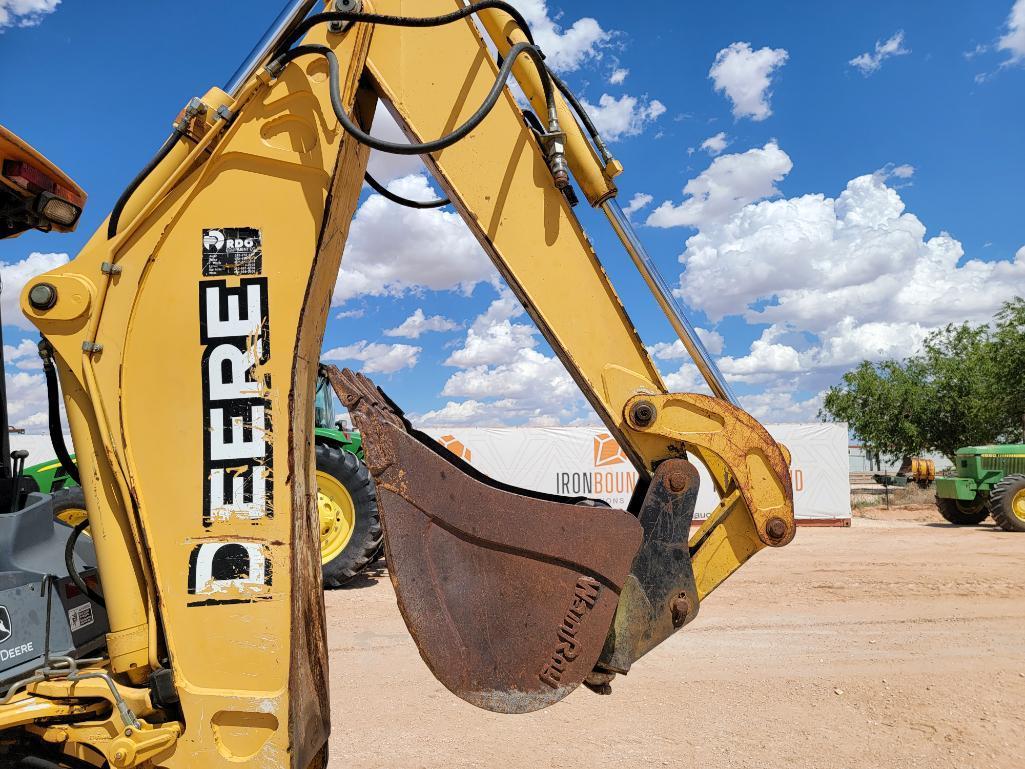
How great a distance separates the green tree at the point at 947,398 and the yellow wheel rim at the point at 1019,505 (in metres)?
15.7

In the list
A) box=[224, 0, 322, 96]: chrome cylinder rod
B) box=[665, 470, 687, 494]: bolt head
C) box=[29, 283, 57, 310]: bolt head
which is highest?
box=[224, 0, 322, 96]: chrome cylinder rod

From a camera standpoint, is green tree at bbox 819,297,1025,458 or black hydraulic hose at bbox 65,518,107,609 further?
green tree at bbox 819,297,1025,458

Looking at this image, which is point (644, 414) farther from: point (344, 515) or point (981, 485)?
point (981, 485)

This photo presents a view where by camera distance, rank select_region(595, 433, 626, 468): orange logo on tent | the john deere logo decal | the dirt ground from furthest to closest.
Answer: select_region(595, 433, 626, 468): orange logo on tent
the dirt ground
the john deere logo decal

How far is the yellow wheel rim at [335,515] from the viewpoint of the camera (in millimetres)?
8000

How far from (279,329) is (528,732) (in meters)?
3.12

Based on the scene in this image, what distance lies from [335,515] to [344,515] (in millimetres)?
96

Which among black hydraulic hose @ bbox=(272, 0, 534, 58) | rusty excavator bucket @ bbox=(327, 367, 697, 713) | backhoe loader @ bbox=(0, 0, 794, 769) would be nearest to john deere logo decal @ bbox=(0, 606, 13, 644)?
backhoe loader @ bbox=(0, 0, 794, 769)

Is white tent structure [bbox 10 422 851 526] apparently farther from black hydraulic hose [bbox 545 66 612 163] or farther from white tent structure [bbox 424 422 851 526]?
black hydraulic hose [bbox 545 66 612 163]

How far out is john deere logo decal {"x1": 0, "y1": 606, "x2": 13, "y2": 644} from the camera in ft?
7.95

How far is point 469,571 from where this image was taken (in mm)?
2365

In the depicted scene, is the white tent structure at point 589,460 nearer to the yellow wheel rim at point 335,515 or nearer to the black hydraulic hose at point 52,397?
the yellow wheel rim at point 335,515

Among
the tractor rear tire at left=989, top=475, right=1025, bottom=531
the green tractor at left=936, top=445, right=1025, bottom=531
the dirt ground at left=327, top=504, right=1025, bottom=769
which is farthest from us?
the green tractor at left=936, top=445, right=1025, bottom=531

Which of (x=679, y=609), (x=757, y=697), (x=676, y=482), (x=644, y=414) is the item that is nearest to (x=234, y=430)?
(x=644, y=414)
